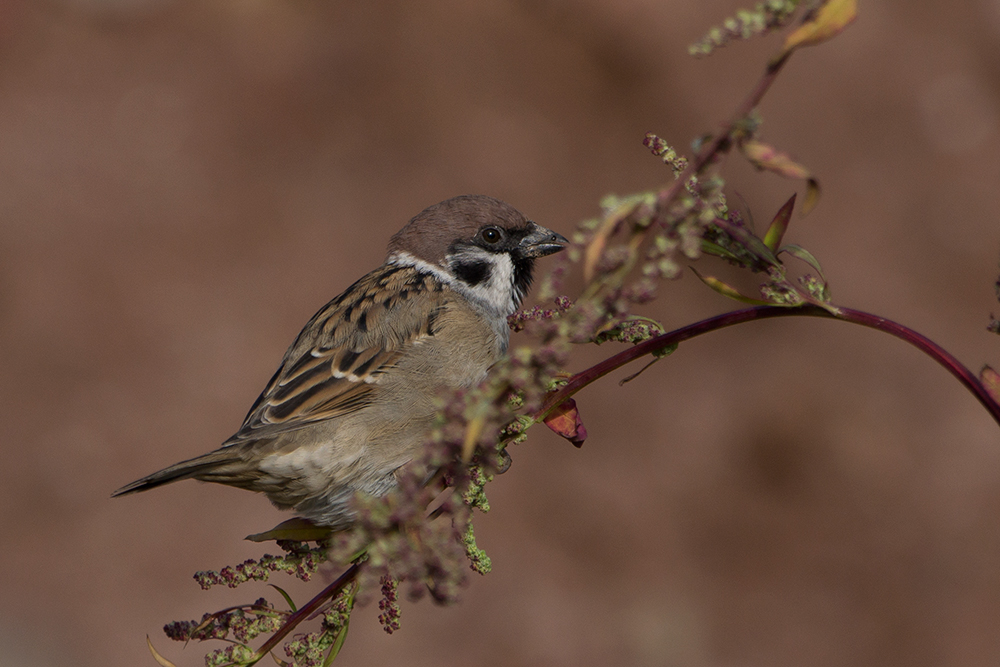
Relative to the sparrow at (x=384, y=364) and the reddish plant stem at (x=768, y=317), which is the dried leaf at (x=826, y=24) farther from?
the sparrow at (x=384, y=364)

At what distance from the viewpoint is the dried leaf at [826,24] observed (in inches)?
36.9

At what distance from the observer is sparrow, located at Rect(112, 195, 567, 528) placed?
2480 mm

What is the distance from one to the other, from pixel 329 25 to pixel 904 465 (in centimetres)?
565

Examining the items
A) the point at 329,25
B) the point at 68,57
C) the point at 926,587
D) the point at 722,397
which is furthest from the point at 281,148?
the point at 926,587

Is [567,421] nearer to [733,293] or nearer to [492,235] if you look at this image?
[733,293]

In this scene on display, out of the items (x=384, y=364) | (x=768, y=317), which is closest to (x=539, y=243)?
(x=384, y=364)

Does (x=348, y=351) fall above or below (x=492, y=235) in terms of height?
below

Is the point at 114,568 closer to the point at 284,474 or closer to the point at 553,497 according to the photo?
the point at 553,497

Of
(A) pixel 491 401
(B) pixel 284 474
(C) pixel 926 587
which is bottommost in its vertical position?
(C) pixel 926 587

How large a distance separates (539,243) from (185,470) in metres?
1.51

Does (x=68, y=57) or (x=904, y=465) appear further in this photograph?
(x=68, y=57)

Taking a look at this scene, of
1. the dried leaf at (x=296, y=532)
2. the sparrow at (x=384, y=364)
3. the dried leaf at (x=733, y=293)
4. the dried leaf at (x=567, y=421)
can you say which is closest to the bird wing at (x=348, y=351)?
the sparrow at (x=384, y=364)

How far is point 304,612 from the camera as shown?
1448mm

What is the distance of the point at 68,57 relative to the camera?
7664 millimetres
